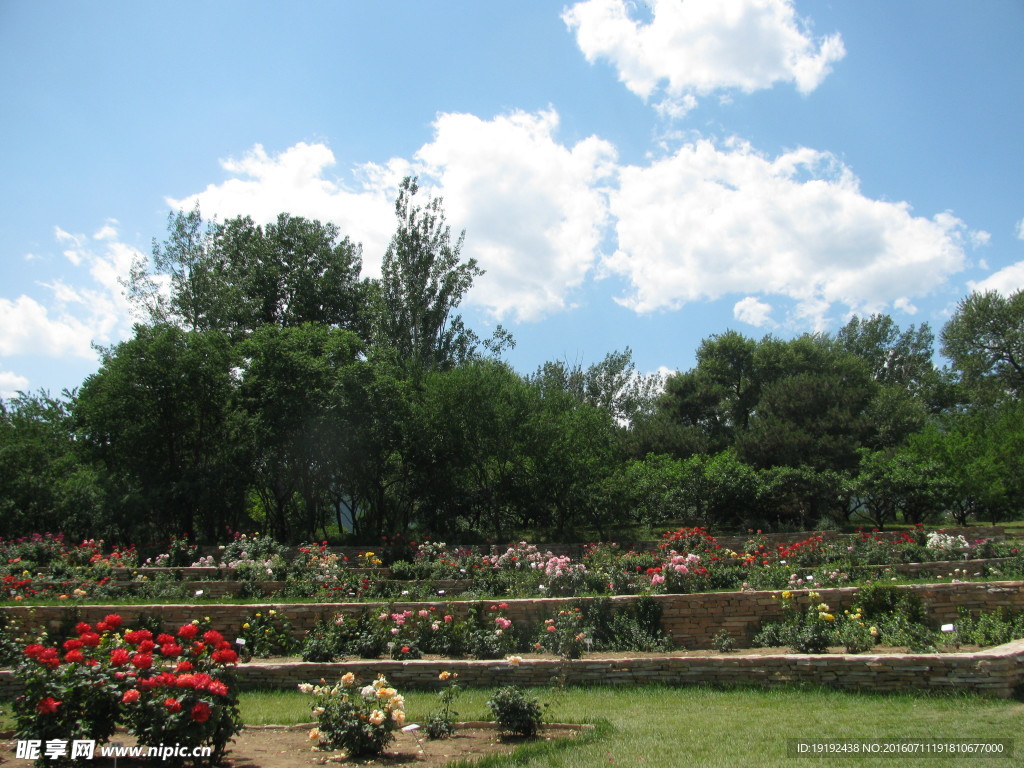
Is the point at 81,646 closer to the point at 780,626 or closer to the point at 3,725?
the point at 3,725

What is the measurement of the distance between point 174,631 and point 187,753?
18.7 ft

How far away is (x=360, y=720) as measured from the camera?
5234 mm

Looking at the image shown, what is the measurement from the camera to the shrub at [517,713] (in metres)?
5.73

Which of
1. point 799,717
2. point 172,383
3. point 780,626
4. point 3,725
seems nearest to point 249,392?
point 172,383

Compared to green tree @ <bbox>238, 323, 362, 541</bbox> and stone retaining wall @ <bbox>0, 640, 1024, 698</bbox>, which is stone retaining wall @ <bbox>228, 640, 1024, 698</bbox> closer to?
stone retaining wall @ <bbox>0, 640, 1024, 698</bbox>

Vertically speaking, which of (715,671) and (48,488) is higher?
(48,488)

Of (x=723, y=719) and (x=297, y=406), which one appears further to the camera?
(x=297, y=406)

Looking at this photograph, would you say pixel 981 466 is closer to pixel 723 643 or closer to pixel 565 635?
pixel 723 643

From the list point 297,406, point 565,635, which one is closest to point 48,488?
point 297,406

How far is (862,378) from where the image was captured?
39.6 meters

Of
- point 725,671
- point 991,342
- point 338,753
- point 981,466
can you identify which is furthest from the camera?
point 991,342

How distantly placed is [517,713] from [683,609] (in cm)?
407

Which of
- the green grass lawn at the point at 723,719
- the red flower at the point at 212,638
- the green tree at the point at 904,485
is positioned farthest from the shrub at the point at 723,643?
A: the green tree at the point at 904,485

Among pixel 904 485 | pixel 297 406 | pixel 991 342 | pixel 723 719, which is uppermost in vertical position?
pixel 991 342
